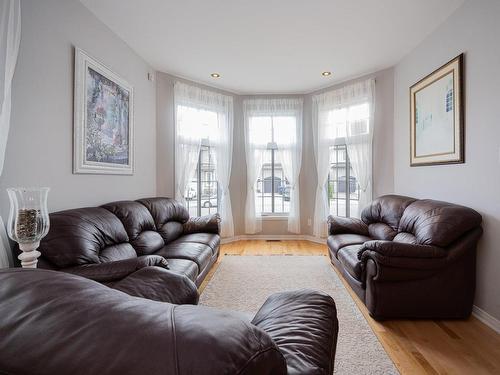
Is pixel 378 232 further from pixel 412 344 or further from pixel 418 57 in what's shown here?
→ pixel 418 57

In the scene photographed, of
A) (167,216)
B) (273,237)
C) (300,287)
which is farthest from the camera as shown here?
(273,237)

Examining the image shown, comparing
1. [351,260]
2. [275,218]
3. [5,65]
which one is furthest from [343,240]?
[5,65]

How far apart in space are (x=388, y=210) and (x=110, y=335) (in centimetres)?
338

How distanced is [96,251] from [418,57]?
13.6ft

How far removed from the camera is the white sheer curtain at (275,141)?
16.2ft

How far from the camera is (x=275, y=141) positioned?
5051mm

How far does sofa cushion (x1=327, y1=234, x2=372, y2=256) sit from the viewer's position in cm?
299

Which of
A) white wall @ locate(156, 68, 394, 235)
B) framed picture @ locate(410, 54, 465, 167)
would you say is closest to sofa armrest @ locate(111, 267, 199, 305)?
framed picture @ locate(410, 54, 465, 167)

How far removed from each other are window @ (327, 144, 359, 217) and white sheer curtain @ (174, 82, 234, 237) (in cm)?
189

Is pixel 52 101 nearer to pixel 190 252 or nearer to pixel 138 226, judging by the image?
pixel 138 226

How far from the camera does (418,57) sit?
3.28m

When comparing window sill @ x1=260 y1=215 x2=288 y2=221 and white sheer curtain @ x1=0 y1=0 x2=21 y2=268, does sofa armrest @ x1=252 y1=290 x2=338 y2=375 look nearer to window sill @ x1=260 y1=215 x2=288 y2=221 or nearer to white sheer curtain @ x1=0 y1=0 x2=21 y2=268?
white sheer curtain @ x1=0 y1=0 x2=21 y2=268

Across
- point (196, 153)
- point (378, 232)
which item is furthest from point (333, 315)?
point (196, 153)

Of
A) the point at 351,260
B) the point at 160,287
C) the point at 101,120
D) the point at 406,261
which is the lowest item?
the point at 351,260
